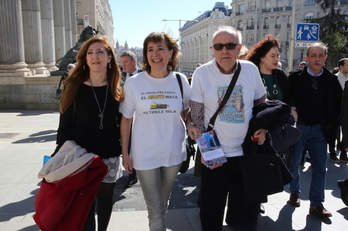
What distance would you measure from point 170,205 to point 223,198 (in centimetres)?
146

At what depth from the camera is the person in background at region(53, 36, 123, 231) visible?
8.73 feet

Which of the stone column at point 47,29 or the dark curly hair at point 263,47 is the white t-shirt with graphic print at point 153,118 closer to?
the dark curly hair at point 263,47

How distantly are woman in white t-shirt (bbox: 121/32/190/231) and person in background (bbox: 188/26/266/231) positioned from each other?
0.59 feet

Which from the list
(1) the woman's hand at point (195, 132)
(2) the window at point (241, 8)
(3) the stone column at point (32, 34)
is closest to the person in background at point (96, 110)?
(1) the woman's hand at point (195, 132)

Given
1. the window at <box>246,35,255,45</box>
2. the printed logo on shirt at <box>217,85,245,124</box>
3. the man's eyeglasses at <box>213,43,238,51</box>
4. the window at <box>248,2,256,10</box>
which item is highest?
the window at <box>248,2,256,10</box>

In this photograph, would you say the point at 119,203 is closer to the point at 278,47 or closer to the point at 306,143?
the point at 306,143

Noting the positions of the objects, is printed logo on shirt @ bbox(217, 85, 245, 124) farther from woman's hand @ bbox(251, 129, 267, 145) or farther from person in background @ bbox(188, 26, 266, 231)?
woman's hand @ bbox(251, 129, 267, 145)

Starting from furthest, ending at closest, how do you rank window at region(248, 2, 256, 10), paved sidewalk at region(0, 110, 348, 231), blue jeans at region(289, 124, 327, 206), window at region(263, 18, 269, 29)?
window at region(248, 2, 256, 10) < window at region(263, 18, 269, 29) < blue jeans at region(289, 124, 327, 206) < paved sidewalk at region(0, 110, 348, 231)

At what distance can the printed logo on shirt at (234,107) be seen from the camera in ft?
8.48

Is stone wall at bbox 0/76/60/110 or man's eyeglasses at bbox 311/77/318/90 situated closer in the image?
man's eyeglasses at bbox 311/77/318/90

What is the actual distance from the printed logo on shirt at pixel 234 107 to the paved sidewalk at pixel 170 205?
1.47 metres

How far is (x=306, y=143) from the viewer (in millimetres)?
3891

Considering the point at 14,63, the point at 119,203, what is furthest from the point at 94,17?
the point at 119,203

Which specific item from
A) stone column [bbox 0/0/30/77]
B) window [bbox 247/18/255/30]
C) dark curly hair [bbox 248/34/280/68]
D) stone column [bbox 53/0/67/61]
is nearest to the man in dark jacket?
dark curly hair [bbox 248/34/280/68]
